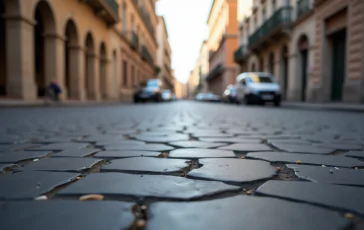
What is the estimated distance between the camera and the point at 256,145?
298 centimetres

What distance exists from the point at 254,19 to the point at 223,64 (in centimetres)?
1587

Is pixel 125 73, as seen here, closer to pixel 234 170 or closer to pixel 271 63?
pixel 271 63

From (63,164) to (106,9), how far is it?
722 inches

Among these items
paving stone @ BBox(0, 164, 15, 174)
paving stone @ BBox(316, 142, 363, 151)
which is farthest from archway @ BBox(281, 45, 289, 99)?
paving stone @ BBox(0, 164, 15, 174)

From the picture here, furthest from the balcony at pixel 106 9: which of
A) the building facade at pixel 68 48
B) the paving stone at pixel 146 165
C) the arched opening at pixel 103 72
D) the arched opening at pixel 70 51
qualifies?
the paving stone at pixel 146 165

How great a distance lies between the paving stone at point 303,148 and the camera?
2.61m

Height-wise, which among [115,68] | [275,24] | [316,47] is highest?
[275,24]

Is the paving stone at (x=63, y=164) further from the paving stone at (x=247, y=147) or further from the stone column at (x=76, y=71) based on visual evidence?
the stone column at (x=76, y=71)

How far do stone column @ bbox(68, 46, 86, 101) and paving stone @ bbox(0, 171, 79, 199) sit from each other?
1520 centimetres

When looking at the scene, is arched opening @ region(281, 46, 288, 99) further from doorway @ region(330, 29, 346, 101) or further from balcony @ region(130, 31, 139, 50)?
balcony @ region(130, 31, 139, 50)

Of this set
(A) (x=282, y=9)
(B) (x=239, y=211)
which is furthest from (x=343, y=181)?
(A) (x=282, y=9)

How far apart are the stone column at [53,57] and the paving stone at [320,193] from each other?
13.7 meters

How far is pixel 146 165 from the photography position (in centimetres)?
195

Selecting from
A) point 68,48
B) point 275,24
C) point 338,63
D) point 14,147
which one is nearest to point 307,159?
point 14,147
